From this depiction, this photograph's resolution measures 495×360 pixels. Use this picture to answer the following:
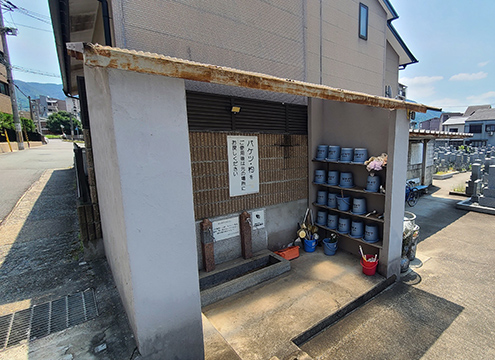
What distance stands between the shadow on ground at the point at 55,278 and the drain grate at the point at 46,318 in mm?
74

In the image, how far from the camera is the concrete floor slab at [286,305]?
3.37 metres

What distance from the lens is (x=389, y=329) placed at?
367 centimetres

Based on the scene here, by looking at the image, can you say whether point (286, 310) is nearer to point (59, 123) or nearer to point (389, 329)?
point (389, 329)

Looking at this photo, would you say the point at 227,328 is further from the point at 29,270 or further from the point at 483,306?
the point at 483,306

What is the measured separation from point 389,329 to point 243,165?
144 inches

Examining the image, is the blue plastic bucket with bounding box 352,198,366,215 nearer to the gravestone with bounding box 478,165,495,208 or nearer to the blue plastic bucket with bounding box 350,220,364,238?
the blue plastic bucket with bounding box 350,220,364,238

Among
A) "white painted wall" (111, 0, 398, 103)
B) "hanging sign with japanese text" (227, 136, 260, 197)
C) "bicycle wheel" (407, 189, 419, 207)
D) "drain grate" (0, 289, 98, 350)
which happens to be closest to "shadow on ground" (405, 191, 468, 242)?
"bicycle wheel" (407, 189, 419, 207)

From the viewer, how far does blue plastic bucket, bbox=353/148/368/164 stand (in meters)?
5.02

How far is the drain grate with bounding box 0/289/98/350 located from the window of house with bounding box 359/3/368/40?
33.5ft

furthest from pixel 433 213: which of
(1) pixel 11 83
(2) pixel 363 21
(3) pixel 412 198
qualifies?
(1) pixel 11 83

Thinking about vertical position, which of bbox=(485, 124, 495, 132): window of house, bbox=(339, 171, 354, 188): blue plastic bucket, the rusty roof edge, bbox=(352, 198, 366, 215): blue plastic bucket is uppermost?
bbox=(485, 124, 495, 132): window of house

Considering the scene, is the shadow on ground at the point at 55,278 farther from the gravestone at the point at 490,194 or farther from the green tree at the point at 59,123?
the green tree at the point at 59,123

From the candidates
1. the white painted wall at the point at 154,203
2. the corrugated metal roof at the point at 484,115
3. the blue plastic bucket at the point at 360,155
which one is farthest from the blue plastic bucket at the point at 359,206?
the corrugated metal roof at the point at 484,115

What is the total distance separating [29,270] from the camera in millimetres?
4109
